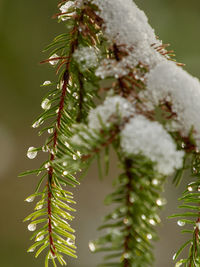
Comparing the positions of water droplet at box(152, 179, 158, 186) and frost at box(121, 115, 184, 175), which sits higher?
frost at box(121, 115, 184, 175)

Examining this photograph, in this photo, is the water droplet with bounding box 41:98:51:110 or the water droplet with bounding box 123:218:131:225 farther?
the water droplet with bounding box 41:98:51:110

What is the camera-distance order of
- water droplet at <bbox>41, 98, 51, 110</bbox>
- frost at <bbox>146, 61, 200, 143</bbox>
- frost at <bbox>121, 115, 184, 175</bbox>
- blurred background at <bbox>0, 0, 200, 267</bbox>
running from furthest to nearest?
blurred background at <bbox>0, 0, 200, 267</bbox> < water droplet at <bbox>41, 98, 51, 110</bbox> < frost at <bbox>146, 61, 200, 143</bbox> < frost at <bbox>121, 115, 184, 175</bbox>

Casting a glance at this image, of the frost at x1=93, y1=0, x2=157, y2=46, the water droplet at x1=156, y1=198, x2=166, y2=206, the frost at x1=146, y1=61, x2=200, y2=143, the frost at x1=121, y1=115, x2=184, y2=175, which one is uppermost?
the frost at x1=93, y1=0, x2=157, y2=46

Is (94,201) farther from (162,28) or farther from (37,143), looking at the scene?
(162,28)

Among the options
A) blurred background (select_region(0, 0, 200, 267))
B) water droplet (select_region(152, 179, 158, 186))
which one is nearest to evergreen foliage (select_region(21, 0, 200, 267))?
water droplet (select_region(152, 179, 158, 186))

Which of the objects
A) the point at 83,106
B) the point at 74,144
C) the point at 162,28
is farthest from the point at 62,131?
the point at 162,28

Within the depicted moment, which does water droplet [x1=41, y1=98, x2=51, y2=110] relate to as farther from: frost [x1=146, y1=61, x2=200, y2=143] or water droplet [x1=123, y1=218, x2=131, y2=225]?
water droplet [x1=123, y1=218, x2=131, y2=225]

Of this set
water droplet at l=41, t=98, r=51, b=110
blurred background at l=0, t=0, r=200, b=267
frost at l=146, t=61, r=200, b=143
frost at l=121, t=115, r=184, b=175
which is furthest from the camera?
blurred background at l=0, t=0, r=200, b=267

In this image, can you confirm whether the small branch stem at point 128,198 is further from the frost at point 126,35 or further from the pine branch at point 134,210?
the frost at point 126,35
